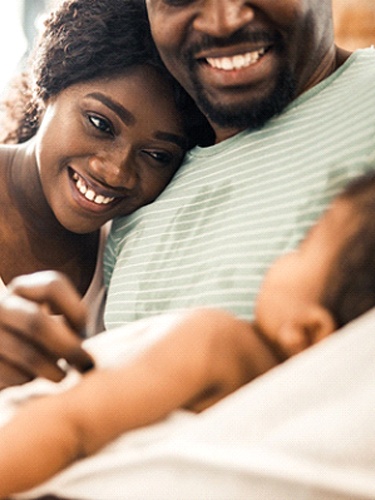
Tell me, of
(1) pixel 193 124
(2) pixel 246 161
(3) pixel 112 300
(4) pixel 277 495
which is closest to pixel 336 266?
(4) pixel 277 495

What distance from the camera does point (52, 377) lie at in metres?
0.69

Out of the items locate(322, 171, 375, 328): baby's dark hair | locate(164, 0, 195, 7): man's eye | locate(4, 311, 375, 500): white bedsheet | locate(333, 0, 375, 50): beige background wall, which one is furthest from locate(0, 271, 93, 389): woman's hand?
locate(333, 0, 375, 50): beige background wall

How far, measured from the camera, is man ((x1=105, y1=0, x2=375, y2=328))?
0.79 meters

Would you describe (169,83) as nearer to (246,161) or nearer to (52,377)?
(246,161)

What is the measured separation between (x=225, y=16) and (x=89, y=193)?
0.37m

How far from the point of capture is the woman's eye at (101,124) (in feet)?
3.64

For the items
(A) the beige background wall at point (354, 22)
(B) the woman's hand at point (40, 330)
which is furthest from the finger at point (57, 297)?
(A) the beige background wall at point (354, 22)

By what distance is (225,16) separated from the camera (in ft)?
3.11

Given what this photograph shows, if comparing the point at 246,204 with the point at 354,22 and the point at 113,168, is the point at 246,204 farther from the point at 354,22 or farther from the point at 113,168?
the point at 354,22

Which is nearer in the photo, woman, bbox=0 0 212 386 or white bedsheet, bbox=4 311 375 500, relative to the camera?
white bedsheet, bbox=4 311 375 500

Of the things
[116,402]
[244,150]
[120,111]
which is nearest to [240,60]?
[244,150]

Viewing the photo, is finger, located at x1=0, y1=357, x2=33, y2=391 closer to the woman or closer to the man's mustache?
the woman

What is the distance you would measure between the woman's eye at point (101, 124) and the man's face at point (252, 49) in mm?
184

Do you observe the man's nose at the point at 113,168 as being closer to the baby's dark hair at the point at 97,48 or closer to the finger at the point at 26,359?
the baby's dark hair at the point at 97,48
